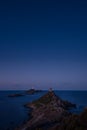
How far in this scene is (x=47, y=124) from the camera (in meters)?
76.9

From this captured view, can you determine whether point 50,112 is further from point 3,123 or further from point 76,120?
point 76,120

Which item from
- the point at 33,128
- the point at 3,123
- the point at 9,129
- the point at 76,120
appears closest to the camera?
the point at 76,120

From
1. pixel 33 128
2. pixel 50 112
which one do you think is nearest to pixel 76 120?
pixel 33 128

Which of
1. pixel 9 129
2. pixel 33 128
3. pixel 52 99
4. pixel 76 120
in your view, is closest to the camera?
pixel 76 120

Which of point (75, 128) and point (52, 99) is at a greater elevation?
point (52, 99)

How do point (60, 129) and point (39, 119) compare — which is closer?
point (60, 129)

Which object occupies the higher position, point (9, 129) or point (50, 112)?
point (50, 112)

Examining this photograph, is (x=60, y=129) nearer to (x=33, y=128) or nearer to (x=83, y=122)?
(x=83, y=122)

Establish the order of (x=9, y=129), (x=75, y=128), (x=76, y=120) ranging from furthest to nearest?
(x=9, y=129) < (x=76, y=120) < (x=75, y=128)

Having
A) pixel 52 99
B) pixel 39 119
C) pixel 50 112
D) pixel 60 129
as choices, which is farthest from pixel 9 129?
pixel 52 99

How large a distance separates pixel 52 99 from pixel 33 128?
6600cm

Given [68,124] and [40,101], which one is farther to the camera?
[40,101]

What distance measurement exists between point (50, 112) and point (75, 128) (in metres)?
41.8

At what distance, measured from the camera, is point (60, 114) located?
93.2 m
